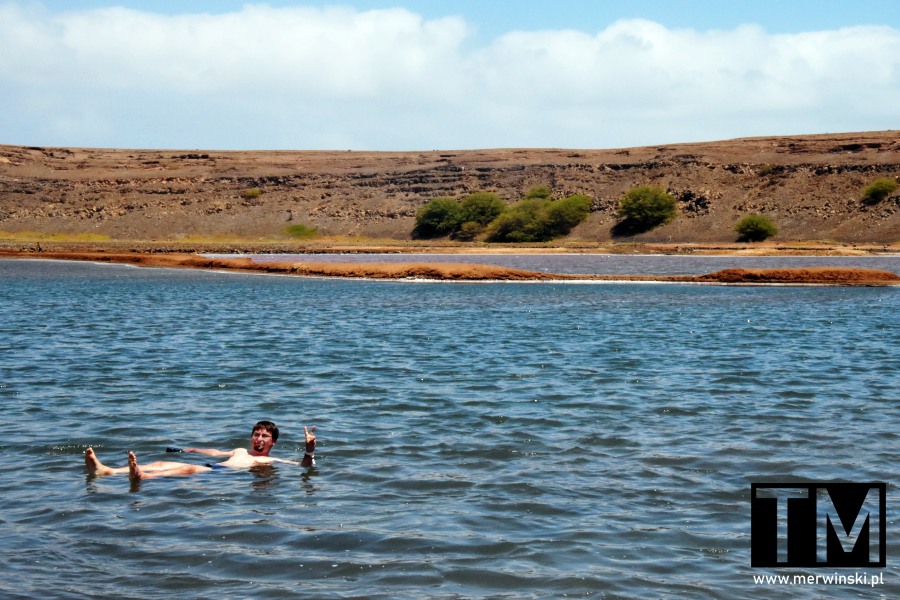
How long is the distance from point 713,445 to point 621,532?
4.22 metres

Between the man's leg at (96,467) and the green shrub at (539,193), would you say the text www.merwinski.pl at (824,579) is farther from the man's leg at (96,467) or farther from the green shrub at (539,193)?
the green shrub at (539,193)

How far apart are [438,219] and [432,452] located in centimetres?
10126

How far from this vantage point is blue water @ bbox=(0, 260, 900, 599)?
29.6ft

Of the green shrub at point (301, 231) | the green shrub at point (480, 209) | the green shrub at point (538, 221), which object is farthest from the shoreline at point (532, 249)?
the green shrub at point (480, 209)

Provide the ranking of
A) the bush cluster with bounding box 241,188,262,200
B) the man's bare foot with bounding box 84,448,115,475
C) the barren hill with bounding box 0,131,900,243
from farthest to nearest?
the bush cluster with bounding box 241,188,262,200, the barren hill with bounding box 0,131,900,243, the man's bare foot with bounding box 84,448,115,475

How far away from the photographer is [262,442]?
12.7 meters

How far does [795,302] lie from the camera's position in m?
Result: 42.6

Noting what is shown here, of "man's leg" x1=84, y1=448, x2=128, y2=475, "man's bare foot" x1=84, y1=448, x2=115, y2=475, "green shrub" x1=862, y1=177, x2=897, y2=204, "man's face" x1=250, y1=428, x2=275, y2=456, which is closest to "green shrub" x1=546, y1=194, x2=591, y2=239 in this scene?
"green shrub" x1=862, y1=177, x2=897, y2=204

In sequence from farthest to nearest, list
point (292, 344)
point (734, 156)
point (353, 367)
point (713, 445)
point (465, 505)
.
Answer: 1. point (734, 156)
2. point (292, 344)
3. point (353, 367)
4. point (713, 445)
5. point (465, 505)

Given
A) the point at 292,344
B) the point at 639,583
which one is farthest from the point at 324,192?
the point at 639,583

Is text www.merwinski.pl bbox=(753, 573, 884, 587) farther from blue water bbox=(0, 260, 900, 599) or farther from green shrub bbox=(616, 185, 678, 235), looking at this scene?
green shrub bbox=(616, 185, 678, 235)

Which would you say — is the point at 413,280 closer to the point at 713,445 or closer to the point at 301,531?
the point at 713,445

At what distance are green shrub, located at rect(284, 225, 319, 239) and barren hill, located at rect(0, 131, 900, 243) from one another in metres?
1.22

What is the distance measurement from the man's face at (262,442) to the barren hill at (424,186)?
92119 millimetres
